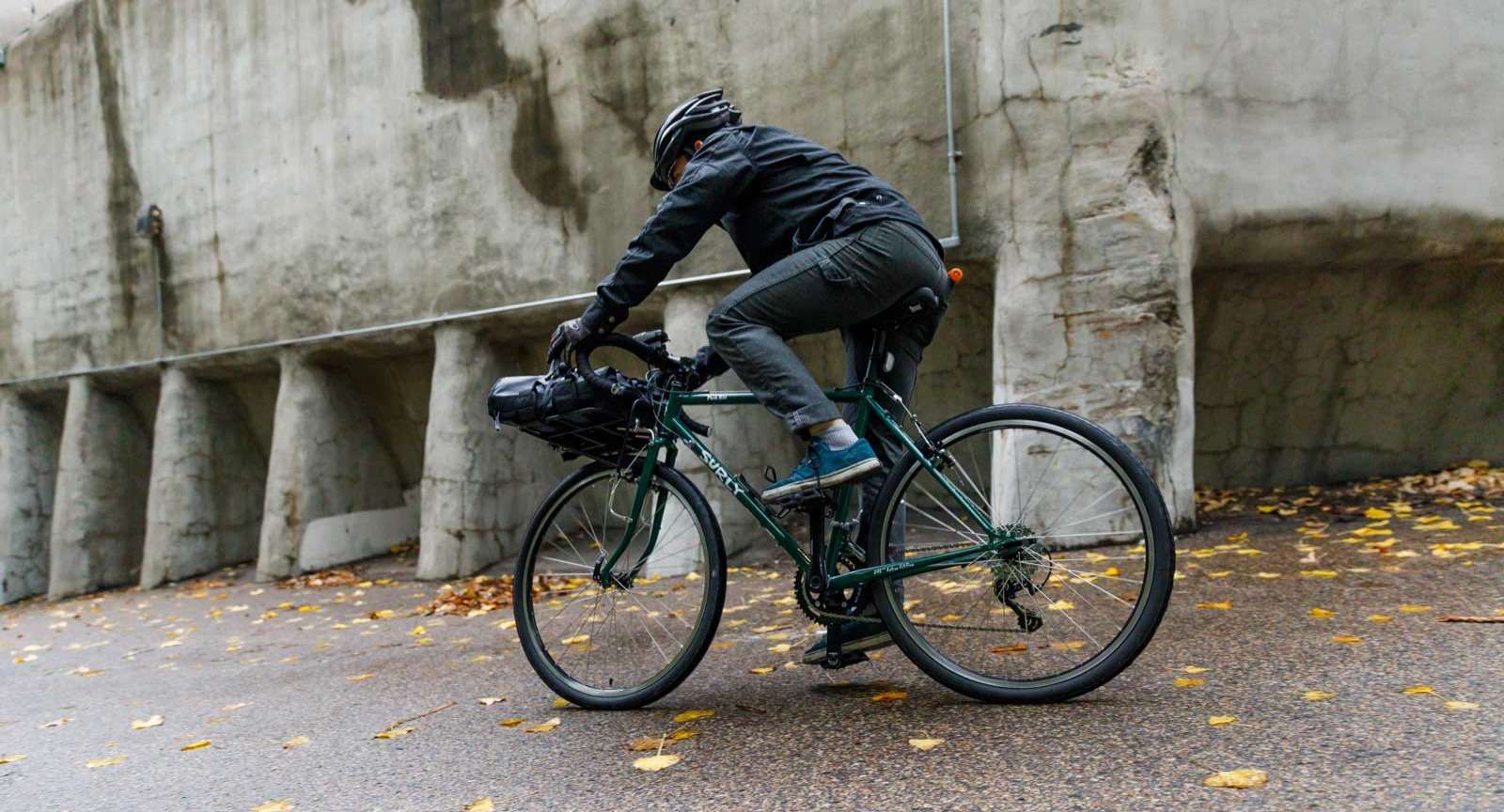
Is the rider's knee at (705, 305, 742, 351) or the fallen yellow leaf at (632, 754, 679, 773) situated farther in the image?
the rider's knee at (705, 305, 742, 351)

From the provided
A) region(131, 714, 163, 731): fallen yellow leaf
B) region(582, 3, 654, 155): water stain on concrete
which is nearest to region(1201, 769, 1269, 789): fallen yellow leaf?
region(131, 714, 163, 731): fallen yellow leaf

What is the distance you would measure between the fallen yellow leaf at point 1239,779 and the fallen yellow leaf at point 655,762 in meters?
1.19

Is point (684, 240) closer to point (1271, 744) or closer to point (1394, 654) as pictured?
point (1271, 744)

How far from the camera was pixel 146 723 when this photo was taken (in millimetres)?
3898

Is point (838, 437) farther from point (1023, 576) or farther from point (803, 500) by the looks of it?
point (1023, 576)

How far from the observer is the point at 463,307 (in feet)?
25.8

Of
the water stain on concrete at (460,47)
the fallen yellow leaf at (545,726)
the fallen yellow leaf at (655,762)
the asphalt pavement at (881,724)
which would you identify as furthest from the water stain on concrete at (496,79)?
the fallen yellow leaf at (655,762)

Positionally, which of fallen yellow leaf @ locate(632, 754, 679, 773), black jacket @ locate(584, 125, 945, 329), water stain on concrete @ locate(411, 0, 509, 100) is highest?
water stain on concrete @ locate(411, 0, 509, 100)

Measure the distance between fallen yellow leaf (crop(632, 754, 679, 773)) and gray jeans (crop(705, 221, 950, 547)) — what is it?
2.91 feet

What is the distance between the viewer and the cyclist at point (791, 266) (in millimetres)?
2879

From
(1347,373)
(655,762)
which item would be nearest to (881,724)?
(655,762)

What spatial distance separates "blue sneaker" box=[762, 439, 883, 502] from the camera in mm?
2818

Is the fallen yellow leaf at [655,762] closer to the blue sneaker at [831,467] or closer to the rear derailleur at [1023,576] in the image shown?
the blue sneaker at [831,467]

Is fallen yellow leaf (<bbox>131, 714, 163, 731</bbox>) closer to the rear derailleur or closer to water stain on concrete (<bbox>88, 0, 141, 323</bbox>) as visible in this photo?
the rear derailleur
